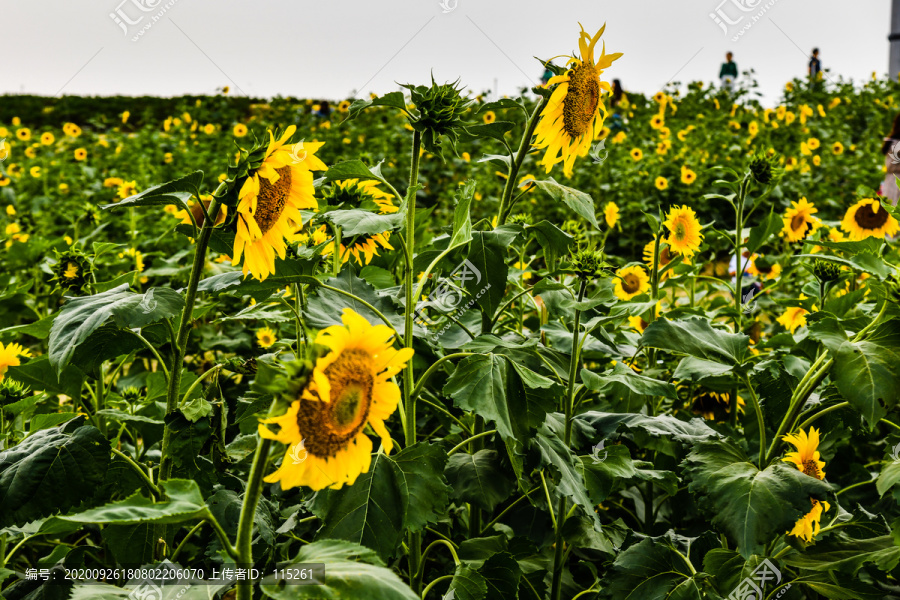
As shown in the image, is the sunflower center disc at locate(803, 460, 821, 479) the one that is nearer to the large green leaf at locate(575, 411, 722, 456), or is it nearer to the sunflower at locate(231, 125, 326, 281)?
the large green leaf at locate(575, 411, 722, 456)

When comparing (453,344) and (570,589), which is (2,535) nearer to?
(453,344)

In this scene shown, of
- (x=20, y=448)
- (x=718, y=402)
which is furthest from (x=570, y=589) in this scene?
(x=20, y=448)

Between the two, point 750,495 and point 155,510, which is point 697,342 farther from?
point 155,510

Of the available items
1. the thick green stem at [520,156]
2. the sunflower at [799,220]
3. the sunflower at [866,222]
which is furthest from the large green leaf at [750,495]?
the sunflower at [799,220]

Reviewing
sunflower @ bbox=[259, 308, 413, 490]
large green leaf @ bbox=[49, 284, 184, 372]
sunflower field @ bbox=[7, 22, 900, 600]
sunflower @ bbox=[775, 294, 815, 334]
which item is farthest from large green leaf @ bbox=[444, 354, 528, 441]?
sunflower @ bbox=[775, 294, 815, 334]

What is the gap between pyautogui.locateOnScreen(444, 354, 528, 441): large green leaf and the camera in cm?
105

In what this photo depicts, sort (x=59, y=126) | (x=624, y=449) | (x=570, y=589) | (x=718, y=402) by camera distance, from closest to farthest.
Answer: (x=624, y=449) < (x=570, y=589) < (x=718, y=402) < (x=59, y=126)

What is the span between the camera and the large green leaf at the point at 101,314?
0.98 meters

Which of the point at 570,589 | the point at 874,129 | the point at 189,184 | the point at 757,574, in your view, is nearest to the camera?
the point at 189,184

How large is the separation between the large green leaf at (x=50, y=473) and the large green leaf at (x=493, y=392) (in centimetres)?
60

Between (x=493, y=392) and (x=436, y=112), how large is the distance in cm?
50

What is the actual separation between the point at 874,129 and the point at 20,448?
8915mm

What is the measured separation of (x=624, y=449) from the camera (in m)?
1.36

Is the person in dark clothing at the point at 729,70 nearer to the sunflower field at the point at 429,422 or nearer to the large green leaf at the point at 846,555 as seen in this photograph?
the sunflower field at the point at 429,422
